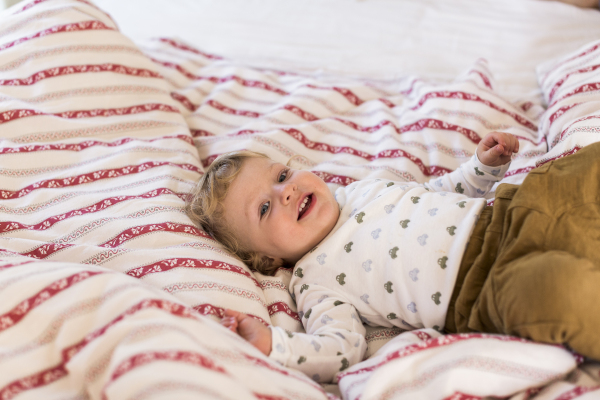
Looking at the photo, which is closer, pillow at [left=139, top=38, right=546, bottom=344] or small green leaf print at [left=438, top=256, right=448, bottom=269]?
small green leaf print at [left=438, top=256, right=448, bottom=269]

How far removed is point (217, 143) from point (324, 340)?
718mm

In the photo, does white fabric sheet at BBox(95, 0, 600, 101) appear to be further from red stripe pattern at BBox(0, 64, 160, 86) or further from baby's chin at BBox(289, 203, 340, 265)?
baby's chin at BBox(289, 203, 340, 265)

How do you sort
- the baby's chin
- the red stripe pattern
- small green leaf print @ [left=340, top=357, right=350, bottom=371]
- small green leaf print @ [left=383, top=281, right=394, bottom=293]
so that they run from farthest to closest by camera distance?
the red stripe pattern → the baby's chin → small green leaf print @ [left=383, top=281, right=394, bottom=293] → small green leaf print @ [left=340, top=357, right=350, bottom=371]

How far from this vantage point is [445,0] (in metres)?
2.04

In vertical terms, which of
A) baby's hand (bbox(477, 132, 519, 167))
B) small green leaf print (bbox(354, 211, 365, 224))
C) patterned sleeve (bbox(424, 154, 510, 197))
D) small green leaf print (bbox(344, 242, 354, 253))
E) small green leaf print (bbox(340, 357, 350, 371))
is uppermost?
baby's hand (bbox(477, 132, 519, 167))

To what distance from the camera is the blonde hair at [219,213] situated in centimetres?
110

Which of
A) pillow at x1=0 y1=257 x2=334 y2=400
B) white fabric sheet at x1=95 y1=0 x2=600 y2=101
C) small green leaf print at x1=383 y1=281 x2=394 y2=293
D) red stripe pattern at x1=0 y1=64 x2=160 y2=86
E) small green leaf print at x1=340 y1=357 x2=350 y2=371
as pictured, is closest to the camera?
pillow at x1=0 y1=257 x2=334 y2=400

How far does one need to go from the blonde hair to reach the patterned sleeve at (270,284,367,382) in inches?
6.4

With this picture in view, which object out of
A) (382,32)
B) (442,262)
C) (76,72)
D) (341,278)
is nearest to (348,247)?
(341,278)

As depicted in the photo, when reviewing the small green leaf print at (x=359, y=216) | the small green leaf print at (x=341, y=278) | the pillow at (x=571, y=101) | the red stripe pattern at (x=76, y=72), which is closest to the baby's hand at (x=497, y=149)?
the pillow at (x=571, y=101)

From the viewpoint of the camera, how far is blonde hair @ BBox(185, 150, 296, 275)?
3.60 feet

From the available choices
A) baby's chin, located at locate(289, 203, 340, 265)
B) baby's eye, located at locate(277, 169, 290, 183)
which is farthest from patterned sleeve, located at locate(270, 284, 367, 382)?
baby's eye, located at locate(277, 169, 290, 183)

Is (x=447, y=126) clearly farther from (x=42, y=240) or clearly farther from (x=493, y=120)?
(x=42, y=240)

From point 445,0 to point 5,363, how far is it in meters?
1.98
